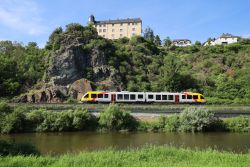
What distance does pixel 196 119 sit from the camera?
40.9 metres

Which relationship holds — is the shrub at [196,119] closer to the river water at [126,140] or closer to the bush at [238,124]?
the river water at [126,140]

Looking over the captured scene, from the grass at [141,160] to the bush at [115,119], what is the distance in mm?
22290

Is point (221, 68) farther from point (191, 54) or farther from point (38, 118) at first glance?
point (38, 118)

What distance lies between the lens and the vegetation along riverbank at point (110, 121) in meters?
40.9

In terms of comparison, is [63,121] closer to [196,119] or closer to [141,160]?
[196,119]

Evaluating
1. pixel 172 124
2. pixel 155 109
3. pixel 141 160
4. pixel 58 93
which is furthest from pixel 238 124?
pixel 58 93

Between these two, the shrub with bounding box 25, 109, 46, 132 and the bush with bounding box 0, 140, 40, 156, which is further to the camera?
the shrub with bounding box 25, 109, 46, 132

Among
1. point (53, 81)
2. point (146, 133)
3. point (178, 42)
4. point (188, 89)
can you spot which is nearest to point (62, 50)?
point (53, 81)

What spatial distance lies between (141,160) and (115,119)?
2451 cm

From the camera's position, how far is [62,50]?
233 feet

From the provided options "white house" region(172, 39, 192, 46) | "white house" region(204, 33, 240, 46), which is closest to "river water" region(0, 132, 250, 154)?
"white house" region(204, 33, 240, 46)

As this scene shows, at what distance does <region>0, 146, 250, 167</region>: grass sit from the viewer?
52.3 feet

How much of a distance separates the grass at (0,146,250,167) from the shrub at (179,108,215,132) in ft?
71.3

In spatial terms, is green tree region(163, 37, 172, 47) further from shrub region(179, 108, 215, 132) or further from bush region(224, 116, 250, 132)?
shrub region(179, 108, 215, 132)
